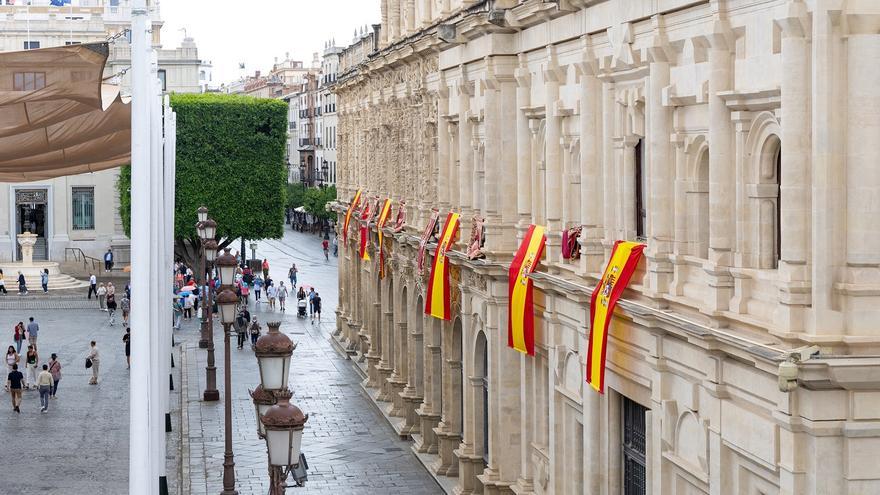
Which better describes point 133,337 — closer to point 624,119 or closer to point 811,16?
point 811,16

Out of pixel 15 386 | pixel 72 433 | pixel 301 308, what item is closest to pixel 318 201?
pixel 301 308

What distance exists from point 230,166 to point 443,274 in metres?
39.6

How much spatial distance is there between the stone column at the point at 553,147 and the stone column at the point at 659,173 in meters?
5.01

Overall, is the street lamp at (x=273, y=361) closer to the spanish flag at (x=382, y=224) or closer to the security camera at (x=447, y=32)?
the security camera at (x=447, y=32)

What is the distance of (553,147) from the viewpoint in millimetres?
25875

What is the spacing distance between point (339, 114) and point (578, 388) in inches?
1359

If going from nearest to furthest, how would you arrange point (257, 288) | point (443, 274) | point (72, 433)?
point (443, 274), point (72, 433), point (257, 288)

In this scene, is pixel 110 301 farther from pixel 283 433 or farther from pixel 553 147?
pixel 283 433

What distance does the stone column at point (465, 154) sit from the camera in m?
32.2

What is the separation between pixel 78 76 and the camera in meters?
17.1

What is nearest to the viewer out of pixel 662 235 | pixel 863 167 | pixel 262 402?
pixel 863 167

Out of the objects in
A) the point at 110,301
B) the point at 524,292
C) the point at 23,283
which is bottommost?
the point at 110,301

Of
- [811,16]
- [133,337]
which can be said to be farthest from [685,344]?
[133,337]

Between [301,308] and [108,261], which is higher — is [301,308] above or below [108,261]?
below
